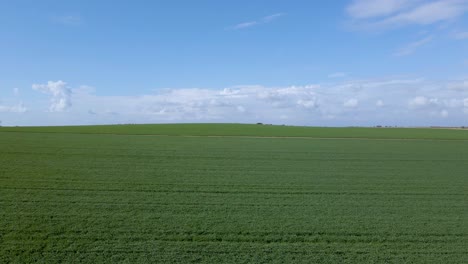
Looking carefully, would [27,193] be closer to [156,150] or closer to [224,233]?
[224,233]

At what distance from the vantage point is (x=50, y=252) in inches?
265

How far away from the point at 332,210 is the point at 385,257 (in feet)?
8.51

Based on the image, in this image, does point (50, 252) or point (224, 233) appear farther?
→ point (224, 233)

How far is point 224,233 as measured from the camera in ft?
25.4

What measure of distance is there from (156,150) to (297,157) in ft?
23.8

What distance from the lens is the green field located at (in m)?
6.94

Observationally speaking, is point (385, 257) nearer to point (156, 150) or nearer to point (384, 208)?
point (384, 208)

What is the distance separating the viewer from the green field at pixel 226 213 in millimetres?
6941

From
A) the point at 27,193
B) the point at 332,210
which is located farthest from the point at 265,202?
the point at 27,193

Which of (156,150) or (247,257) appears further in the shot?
(156,150)

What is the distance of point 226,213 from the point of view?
8.98 metres

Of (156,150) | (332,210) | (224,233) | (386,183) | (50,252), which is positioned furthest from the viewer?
(156,150)

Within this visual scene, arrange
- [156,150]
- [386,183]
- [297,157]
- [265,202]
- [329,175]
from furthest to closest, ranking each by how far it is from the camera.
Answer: [156,150] → [297,157] → [329,175] → [386,183] → [265,202]

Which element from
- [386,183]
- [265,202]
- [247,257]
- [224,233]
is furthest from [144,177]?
[386,183]
